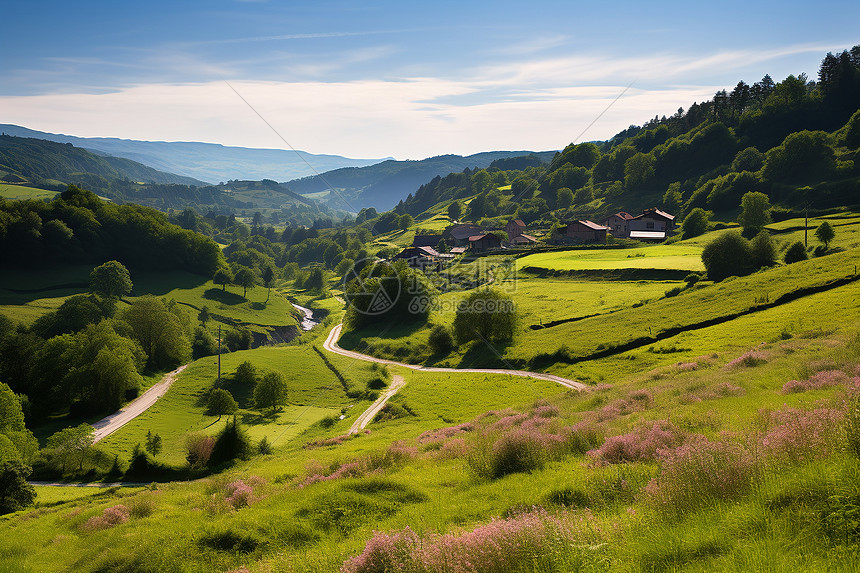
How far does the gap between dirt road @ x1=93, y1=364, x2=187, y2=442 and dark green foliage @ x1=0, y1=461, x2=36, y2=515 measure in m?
20.1

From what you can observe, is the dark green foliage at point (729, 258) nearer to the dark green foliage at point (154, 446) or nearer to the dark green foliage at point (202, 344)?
the dark green foliage at point (154, 446)

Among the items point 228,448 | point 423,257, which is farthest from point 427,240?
point 228,448

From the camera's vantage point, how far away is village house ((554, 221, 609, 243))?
12519cm

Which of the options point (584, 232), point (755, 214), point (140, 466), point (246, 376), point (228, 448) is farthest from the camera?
point (584, 232)

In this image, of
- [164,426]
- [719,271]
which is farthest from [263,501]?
[719,271]

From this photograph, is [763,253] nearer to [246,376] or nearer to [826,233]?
[826,233]

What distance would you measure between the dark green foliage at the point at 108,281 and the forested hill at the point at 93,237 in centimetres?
2963

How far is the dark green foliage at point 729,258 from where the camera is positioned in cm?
6372

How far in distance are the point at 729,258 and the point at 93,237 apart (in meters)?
156

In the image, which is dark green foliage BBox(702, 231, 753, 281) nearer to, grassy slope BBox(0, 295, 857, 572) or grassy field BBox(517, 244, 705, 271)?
grassy field BBox(517, 244, 705, 271)

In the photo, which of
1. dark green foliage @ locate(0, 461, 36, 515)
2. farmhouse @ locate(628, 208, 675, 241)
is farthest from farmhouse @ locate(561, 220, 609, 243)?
dark green foliage @ locate(0, 461, 36, 515)

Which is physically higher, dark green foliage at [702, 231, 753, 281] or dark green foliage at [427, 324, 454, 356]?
dark green foliage at [702, 231, 753, 281]

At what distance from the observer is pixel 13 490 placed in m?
31.1

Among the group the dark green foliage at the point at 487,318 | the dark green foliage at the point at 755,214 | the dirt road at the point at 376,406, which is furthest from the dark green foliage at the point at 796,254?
the dirt road at the point at 376,406
